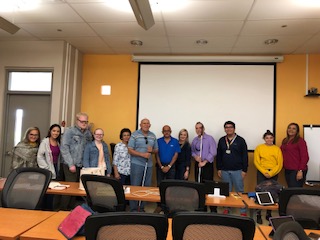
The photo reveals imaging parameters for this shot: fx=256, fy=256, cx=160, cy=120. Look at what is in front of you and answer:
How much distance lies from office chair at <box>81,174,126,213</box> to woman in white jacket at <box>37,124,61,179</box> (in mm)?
1427

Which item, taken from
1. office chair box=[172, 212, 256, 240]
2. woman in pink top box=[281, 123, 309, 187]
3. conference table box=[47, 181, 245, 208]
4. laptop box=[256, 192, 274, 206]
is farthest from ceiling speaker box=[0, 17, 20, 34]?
woman in pink top box=[281, 123, 309, 187]

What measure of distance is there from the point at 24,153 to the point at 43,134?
5.21 feet

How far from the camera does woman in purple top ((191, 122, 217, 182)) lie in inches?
183

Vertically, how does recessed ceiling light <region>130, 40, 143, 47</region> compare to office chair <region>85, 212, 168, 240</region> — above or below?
above

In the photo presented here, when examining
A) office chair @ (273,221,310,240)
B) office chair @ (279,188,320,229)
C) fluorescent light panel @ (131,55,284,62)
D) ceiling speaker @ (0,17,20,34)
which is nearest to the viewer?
office chair @ (273,221,310,240)

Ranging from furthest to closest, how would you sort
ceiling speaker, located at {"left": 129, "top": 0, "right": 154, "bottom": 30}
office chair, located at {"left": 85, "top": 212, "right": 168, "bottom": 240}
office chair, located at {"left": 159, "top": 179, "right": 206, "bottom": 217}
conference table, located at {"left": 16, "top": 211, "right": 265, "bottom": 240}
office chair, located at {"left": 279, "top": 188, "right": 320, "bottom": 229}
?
ceiling speaker, located at {"left": 129, "top": 0, "right": 154, "bottom": 30} → office chair, located at {"left": 159, "top": 179, "right": 206, "bottom": 217} → office chair, located at {"left": 279, "top": 188, "right": 320, "bottom": 229} → conference table, located at {"left": 16, "top": 211, "right": 265, "bottom": 240} → office chair, located at {"left": 85, "top": 212, "right": 168, "bottom": 240}

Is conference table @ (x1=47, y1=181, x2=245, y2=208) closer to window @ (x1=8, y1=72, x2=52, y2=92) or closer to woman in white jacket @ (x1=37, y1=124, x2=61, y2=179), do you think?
woman in white jacket @ (x1=37, y1=124, x2=61, y2=179)

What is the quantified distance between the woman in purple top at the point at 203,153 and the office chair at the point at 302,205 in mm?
2539

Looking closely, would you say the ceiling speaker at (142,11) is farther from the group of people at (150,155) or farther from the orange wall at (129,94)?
the orange wall at (129,94)

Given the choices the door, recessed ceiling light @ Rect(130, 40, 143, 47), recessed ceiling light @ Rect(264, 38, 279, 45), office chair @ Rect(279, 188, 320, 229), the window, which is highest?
recessed ceiling light @ Rect(264, 38, 279, 45)

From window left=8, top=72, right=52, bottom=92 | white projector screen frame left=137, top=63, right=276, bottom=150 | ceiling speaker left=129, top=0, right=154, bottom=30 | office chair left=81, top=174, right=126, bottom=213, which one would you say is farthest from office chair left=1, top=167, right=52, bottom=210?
white projector screen frame left=137, top=63, right=276, bottom=150

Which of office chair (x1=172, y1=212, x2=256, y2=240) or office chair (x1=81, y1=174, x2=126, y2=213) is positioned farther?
office chair (x1=81, y1=174, x2=126, y2=213)

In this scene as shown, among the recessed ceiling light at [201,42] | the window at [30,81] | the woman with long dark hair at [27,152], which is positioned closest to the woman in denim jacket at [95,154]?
the woman with long dark hair at [27,152]

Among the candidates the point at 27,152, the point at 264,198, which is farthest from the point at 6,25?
the point at 264,198
